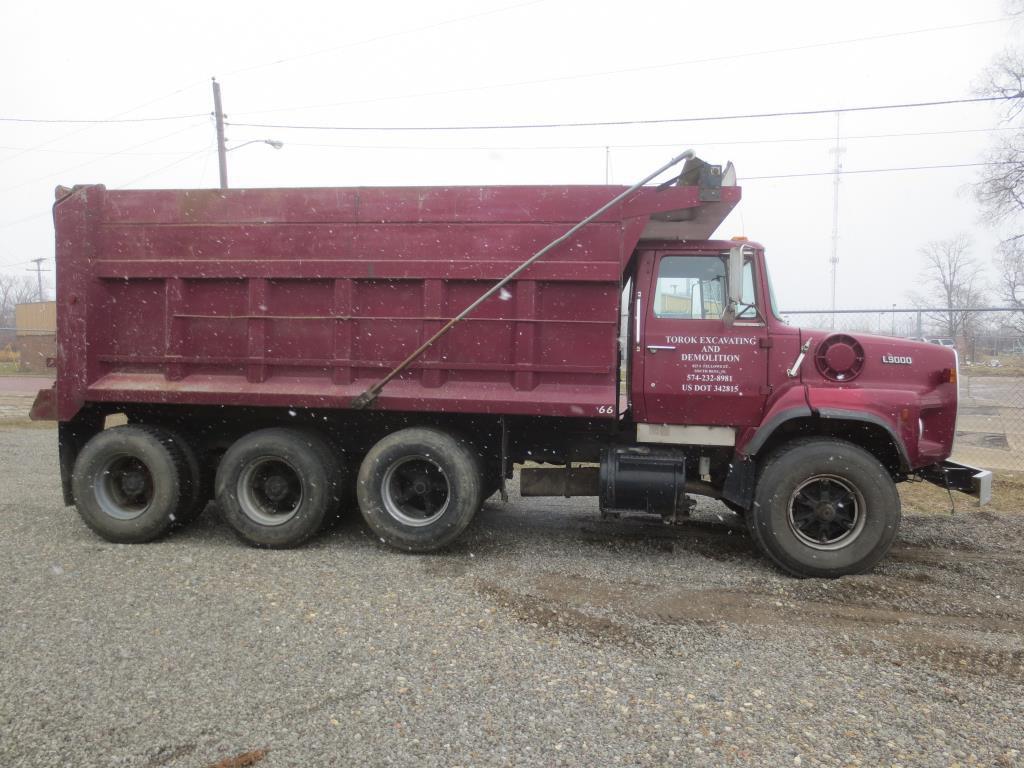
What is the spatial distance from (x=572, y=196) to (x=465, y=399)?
1.74 meters

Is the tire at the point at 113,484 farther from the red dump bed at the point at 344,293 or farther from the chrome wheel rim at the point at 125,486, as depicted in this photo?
the red dump bed at the point at 344,293

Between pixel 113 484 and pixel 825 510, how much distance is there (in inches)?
226

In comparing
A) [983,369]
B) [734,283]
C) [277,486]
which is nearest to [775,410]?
[734,283]

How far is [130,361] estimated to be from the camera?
5.68 meters

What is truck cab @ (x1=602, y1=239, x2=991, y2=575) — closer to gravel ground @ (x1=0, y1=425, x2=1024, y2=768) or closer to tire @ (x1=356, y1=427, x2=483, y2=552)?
gravel ground @ (x1=0, y1=425, x2=1024, y2=768)

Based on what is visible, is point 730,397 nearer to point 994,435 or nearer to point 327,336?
point 327,336

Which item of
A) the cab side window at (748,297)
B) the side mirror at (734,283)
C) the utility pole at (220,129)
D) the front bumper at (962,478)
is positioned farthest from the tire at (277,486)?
the utility pole at (220,129)

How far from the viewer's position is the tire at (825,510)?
16.0 feet

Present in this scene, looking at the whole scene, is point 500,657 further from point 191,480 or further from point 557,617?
point 191,480

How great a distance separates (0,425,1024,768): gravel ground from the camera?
2.78 m

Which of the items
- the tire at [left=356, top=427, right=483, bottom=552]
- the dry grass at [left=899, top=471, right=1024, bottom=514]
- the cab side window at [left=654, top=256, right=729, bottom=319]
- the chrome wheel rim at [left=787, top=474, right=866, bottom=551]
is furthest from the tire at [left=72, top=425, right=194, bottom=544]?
the dry grass at [left=899, top=471, right=1024, bottom=514]

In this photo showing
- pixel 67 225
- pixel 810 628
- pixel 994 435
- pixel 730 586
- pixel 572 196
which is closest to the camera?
pixel 810 628

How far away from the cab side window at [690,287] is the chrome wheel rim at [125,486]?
448 cm

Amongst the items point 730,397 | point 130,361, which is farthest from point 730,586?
point 130,361
